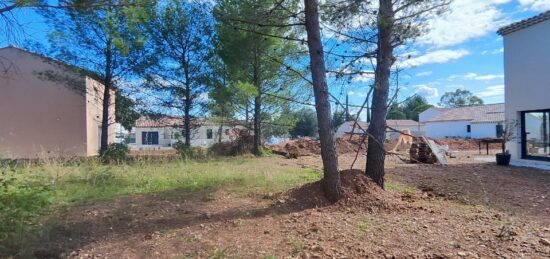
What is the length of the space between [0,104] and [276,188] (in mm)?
19058

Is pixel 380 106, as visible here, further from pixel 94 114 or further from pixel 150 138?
pixel 150 138

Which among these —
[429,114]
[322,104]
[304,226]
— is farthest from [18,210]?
[429,114]

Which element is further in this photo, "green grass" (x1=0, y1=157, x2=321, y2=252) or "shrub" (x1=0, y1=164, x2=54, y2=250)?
"green grass" (x1=0, y1=157, x2=321, y2=252)

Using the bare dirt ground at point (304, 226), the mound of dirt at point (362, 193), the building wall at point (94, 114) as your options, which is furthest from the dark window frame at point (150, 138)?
the mound of dirt at point (362, 193)

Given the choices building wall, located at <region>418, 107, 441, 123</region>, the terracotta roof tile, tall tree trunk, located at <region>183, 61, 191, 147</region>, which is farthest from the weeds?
building wall, located at <region>418, 107, 441, 123</region>

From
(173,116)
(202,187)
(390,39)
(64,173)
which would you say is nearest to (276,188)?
(202,187)

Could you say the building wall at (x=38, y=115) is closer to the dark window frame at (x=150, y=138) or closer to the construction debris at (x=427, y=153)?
the dark window frame at (x=150, y=138)

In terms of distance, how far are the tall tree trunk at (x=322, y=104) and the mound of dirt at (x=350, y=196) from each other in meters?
0.17

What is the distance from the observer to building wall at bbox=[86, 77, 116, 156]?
17562 millimetres

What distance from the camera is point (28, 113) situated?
20.0 meters

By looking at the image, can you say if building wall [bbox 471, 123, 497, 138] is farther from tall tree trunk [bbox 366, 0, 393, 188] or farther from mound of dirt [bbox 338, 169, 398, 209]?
mound of dirt [bbox 338, 169, 398, 209]

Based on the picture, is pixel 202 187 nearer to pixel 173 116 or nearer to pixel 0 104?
pixel 173 116

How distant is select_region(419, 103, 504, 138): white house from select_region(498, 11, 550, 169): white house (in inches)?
1080

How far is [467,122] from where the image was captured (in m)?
43.0
